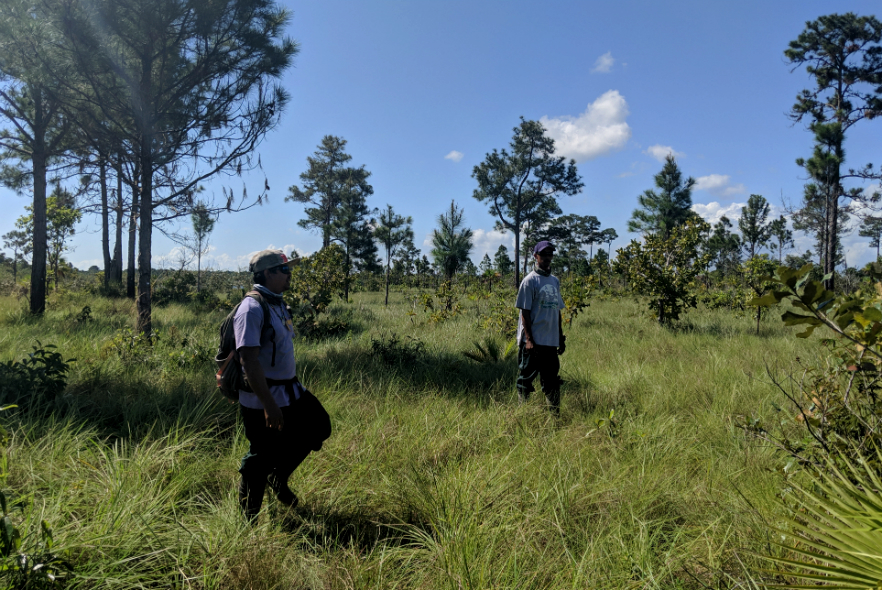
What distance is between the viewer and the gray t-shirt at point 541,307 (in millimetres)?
4066

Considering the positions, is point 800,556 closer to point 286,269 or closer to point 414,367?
point 286,269

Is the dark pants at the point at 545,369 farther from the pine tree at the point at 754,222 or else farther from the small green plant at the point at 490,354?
the pine tree at the point at 754,222

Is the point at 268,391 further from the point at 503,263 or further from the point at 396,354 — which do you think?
the point at 503,263

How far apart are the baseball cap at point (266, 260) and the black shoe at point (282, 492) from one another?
121 centimetres

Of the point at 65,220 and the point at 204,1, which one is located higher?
the point at 204,1

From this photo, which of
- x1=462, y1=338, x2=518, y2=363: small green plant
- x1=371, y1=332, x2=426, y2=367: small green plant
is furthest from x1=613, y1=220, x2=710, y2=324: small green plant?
x1=371, y1=332, x2=426, y2=367: small green plant

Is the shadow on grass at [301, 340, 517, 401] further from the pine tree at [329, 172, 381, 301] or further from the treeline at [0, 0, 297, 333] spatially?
the pine tree at [329, 172, 381, 301]

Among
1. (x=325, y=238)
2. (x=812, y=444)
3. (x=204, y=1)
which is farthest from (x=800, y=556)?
(x=325, y=238)

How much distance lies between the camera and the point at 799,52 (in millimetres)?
18609

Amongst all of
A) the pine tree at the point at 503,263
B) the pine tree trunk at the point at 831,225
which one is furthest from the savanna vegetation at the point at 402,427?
the pine tree at the point at 503,263

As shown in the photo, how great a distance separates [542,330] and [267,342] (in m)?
2.55

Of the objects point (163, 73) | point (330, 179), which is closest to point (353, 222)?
point (330, 179)

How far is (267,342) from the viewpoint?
2.39 metres

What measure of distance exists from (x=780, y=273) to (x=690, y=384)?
415cm
